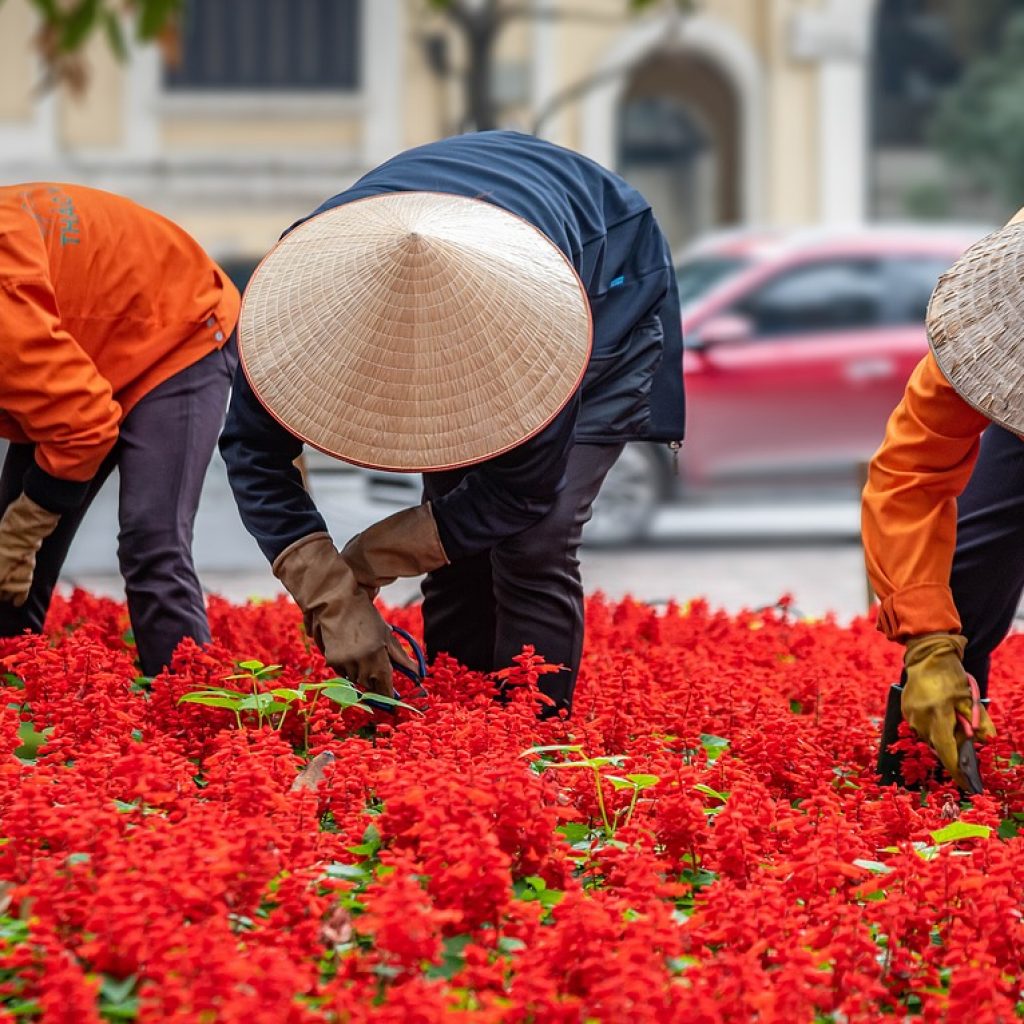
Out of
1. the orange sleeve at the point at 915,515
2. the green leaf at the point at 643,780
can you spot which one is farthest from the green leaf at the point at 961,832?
the orange sleeve at the point at 915,515

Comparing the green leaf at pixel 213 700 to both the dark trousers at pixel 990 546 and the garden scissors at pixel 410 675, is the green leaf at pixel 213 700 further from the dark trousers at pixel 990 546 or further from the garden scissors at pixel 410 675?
the dark trousers at pixel 990 546

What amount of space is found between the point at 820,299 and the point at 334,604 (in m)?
8.14

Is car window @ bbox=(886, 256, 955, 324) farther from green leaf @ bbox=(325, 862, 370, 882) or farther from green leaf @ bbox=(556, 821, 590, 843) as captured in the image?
green leaf @ bbox=(325, 862, 370, 882)

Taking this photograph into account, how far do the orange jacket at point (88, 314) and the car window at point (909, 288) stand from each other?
7.34 metres

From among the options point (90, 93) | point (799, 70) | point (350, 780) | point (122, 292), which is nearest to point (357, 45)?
point (90, 93)

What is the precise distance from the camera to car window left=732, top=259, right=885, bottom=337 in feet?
36.9

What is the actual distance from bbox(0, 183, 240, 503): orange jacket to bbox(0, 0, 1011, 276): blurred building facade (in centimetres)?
1391

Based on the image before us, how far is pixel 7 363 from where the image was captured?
12.7 feet

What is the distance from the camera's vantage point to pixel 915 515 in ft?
11.5

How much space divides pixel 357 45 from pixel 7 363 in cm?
1558

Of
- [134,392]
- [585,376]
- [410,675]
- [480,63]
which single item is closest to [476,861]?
[410,675]

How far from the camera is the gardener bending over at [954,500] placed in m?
3.12

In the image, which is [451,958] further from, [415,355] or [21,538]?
[21,538]

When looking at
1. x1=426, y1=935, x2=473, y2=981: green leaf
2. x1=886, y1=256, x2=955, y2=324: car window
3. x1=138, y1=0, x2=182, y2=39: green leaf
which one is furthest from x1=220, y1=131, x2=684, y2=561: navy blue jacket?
x1=886, y1=256, x2=955, y2=324: car window
